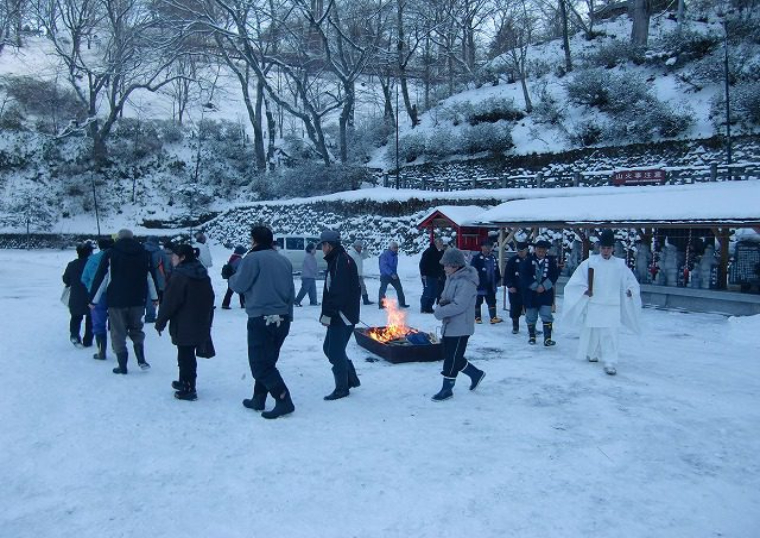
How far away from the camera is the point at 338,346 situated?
6.10m

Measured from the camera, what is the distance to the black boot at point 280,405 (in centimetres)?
561

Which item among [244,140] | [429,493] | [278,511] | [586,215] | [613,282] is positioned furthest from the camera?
[244,140]

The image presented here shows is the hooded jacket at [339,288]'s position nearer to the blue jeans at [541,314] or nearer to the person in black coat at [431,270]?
the blue jeans at [541,314]

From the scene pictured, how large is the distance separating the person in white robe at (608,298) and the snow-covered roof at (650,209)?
5.28 meters

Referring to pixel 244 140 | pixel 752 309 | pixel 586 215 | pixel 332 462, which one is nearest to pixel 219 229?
pixel 244 140

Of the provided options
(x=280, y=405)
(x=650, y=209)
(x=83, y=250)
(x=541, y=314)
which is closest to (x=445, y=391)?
(x=280, y=405)

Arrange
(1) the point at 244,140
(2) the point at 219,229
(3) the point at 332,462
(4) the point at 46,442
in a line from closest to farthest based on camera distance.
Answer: (3) the point at 332,462
(4) the point at 46,442
(2) the point at 219,229
(1) the point at 244,140

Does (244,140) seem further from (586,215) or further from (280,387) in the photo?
Answer: (280,387)

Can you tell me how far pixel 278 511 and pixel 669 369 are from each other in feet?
20.4

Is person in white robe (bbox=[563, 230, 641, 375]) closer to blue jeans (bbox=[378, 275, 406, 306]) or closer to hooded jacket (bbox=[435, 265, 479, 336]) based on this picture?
hooded jacket (bbox=[435, 265, 479, 336])

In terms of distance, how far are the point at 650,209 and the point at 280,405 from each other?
1062cm

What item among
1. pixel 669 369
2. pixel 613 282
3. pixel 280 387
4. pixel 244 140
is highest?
pixel 244 140

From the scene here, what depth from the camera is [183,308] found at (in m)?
6.00

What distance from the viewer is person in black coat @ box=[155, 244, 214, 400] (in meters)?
5.95
